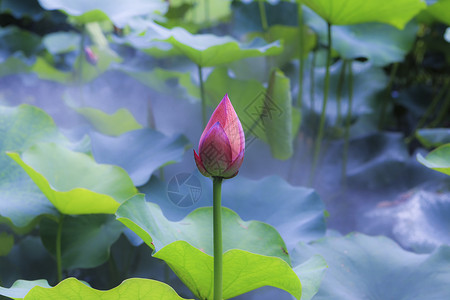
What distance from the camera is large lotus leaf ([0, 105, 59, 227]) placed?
2.50ft

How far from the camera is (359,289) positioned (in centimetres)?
73

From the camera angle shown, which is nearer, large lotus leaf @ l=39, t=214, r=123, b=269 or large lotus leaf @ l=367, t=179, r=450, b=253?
large lotus leaf @ l=39, t=214, r=123, b=269

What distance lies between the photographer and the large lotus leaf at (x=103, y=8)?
1089 millimetres

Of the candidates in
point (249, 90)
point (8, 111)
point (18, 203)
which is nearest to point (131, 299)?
point (18, 203)

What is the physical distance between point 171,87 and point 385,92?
83 cm

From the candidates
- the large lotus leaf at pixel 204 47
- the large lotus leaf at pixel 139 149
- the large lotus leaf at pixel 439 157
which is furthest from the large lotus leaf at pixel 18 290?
the large lotus leaf at pixel 439 157

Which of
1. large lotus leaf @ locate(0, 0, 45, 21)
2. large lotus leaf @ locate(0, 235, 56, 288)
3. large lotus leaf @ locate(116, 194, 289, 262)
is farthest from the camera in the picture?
large lotus leaf @ locate(0, 0, 45, 21)

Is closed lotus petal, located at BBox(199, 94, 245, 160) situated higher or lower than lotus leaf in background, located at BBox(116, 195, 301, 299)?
higher

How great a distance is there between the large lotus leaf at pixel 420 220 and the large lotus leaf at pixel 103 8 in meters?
0.82

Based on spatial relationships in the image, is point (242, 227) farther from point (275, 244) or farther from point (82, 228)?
point (82, 228)

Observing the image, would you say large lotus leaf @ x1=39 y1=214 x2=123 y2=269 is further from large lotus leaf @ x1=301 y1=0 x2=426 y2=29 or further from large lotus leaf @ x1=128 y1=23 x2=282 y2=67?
large lotus leaf @ x1=301 y1=0 x2=426 y2=29

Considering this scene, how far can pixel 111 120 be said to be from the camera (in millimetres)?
1163

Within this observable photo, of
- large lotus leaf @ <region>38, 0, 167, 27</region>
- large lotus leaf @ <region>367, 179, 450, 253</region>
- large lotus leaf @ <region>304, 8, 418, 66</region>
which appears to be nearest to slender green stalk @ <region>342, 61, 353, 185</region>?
large lotus leaf @ <region>304, 8, 418, 66</region>

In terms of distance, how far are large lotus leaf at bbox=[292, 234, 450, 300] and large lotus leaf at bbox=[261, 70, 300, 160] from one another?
1.03 ft
